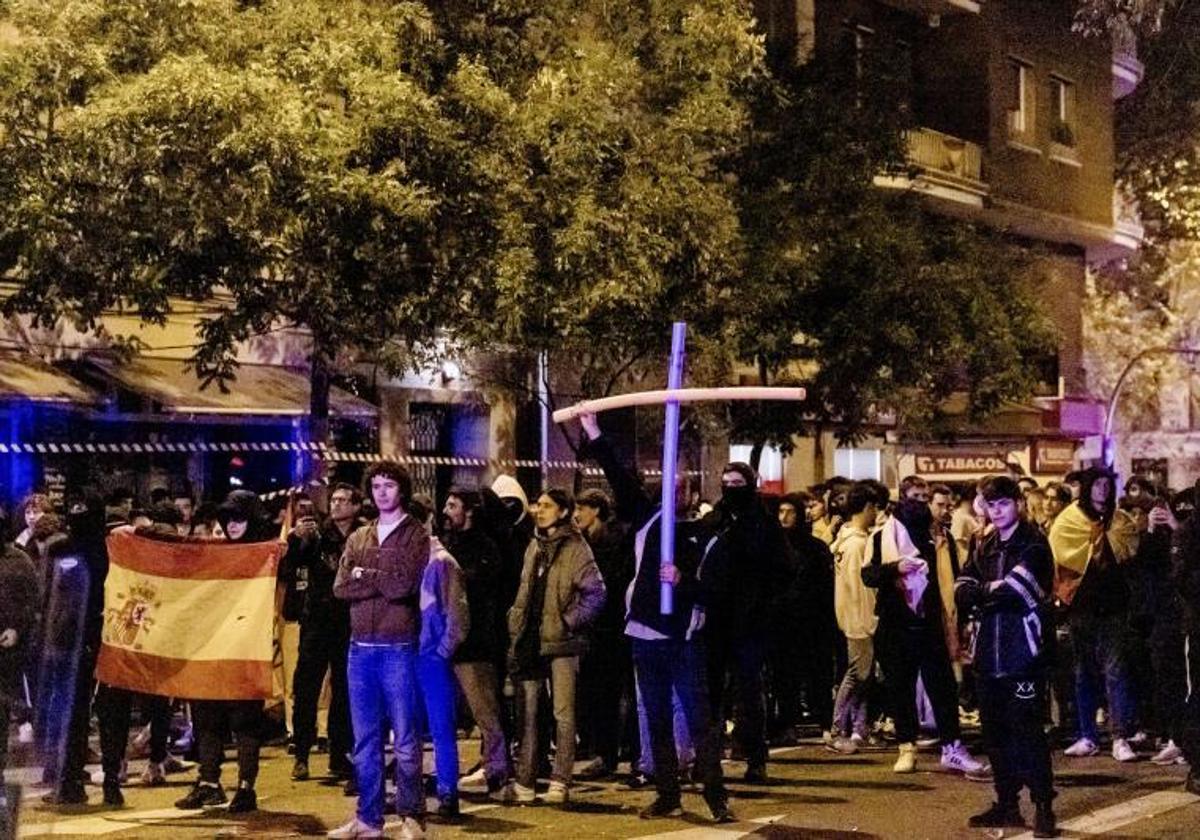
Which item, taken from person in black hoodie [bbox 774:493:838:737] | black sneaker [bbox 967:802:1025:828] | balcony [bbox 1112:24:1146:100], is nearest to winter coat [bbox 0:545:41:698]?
black sneaker [bbox 967:802:1025:828]

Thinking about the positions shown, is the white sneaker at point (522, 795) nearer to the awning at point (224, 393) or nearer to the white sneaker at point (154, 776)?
the white sneaker at point (154, 776)

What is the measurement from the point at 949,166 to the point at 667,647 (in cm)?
2106

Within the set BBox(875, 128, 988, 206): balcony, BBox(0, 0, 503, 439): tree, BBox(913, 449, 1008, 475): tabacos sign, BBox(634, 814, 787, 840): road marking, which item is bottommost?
BBox(634, 814, 787, 840): road marking

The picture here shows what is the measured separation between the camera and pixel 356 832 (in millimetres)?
9797

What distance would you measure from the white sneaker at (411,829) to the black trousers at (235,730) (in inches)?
56.1

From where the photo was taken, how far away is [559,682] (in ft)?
36.6

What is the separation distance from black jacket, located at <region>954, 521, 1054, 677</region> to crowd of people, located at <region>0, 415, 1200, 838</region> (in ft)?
0.04

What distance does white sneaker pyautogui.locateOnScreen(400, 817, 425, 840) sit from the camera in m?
9.66

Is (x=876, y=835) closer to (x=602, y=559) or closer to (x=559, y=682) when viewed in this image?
(x=559, y=682)

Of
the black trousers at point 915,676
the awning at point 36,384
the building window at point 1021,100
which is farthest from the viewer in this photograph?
the building window at point 1021,100

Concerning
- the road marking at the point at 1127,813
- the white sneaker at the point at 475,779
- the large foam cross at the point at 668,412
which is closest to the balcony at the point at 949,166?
the road marking at the point at 1127,813

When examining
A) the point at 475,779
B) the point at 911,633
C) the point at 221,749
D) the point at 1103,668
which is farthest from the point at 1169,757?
the point at 221,749

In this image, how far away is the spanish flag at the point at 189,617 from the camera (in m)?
10.7

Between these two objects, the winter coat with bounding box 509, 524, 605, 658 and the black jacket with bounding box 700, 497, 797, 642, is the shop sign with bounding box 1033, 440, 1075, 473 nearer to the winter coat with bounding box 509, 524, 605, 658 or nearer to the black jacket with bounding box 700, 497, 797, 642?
the black jacket with bounding box 700, 497, 797, 642
